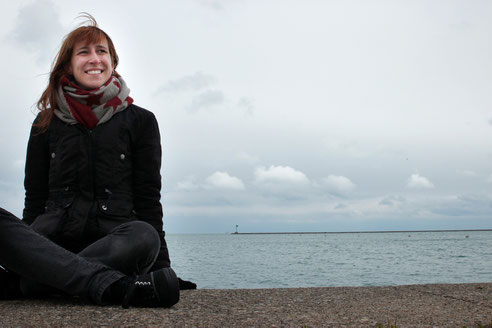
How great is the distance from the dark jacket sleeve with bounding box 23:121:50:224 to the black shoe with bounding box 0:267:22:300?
16.0 inches

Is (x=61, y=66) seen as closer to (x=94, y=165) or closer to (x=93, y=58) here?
(x=93, y=58)

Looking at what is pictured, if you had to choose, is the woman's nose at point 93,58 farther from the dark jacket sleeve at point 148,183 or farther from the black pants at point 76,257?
the black pants at point 76,257

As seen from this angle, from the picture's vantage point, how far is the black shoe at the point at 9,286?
326 centimetres

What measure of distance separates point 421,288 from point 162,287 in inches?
111

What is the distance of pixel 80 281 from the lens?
2.82 metres

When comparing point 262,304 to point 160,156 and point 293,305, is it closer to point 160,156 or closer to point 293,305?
point 293,305

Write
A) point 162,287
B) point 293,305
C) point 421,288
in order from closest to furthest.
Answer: point 162,287 < point 293,305 < point 421,288

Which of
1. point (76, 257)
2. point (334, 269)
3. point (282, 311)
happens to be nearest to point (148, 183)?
point (76, 257)

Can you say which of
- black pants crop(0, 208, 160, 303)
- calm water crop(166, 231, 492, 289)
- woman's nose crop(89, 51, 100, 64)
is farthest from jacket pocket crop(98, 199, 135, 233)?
calm water crop(166, 231, 492, 289)

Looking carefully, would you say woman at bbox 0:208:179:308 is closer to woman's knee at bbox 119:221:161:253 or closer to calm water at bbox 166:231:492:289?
woman's knee at bbox 119:221:161:253

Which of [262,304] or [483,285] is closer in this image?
[262,304]

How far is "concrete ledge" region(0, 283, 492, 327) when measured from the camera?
104 inches

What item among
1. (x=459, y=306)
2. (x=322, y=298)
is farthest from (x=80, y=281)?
(x=459, y=306)

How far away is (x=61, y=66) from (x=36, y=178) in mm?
865
